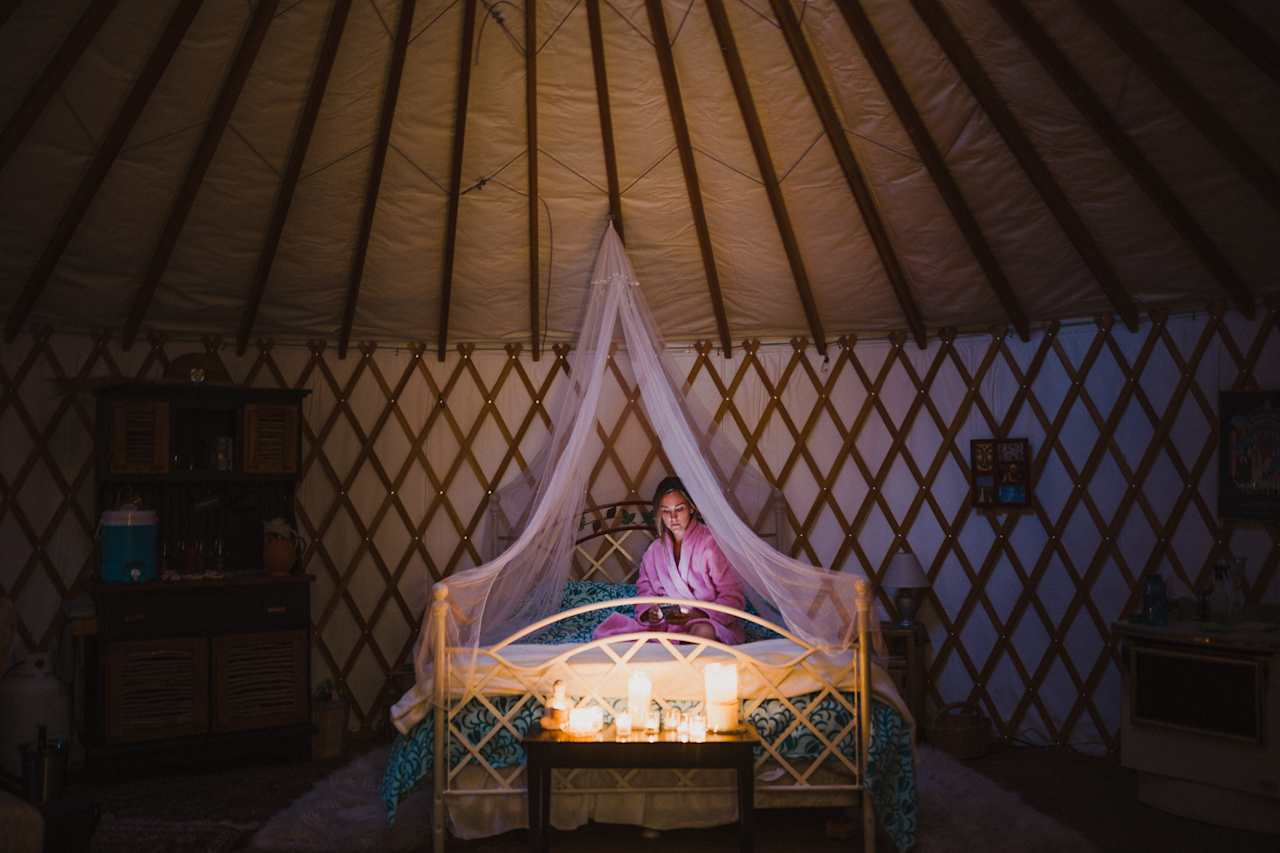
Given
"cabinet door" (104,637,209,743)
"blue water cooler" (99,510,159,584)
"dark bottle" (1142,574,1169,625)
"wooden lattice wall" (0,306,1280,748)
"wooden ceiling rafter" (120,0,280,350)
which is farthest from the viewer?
"wooden lattice wall" (0,306,1280,748)

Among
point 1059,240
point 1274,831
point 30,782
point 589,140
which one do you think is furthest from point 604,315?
point 1274,831

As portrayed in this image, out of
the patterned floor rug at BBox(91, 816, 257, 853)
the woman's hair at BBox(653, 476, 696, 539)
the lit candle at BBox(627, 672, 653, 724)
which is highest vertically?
the woman's hair at BBox(653, 476, 696, 539)

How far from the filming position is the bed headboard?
5270 millimetres

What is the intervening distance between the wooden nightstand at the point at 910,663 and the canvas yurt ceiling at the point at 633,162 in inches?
56.7

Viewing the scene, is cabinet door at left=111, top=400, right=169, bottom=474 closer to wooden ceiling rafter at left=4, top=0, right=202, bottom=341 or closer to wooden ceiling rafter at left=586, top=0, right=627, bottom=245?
wooden ceiling rafter at left=4, top=0, right=202, bottom=341

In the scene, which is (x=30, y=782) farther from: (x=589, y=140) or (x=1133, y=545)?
(x=1133, y=545)

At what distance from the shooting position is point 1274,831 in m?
3.56

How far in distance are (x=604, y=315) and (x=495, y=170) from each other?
0.88 m

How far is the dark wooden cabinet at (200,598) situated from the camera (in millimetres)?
4320

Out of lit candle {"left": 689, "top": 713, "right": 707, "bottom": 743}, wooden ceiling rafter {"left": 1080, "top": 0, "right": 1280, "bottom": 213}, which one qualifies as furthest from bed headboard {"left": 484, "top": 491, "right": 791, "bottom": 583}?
wooden ceiling rafter {"left": 1080, "top": 0, "right": 1280, "bottom": 213}

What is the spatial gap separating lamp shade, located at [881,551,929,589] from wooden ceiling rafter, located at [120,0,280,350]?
3325 mm

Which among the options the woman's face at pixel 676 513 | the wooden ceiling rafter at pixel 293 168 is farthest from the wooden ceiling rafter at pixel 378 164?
the woman's face at pixel 676 513

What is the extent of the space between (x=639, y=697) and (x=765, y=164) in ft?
7.18

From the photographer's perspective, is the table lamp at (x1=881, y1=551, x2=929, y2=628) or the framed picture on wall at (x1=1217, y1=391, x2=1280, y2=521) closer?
the framed picture on wall at (x1=1217, y1=391, x2=1280, y2=521)
